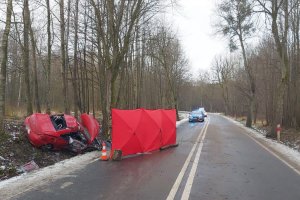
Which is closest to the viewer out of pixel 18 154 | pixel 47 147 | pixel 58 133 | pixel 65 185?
pixel 65 185

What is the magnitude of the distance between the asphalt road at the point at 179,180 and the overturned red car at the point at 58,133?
89.7 inches

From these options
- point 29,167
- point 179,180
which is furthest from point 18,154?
point 179,180

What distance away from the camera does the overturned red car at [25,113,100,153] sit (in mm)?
14625

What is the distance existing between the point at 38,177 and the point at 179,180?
140 inches

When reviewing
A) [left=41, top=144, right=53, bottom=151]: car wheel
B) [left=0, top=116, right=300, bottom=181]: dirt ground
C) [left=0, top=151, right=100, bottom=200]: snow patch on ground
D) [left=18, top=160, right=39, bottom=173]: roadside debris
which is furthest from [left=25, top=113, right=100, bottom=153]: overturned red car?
[left=18, top=160, right=39, bottom=173]: roadside debris

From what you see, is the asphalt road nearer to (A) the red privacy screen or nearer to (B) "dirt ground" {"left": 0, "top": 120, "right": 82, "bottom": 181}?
(A) the red privacy screen

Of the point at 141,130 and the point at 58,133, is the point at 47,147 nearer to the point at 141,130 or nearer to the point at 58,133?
the point at 58,133

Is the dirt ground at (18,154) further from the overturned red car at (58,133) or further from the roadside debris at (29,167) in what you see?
the overturned red car at (58,133)

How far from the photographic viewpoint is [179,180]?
1002 centimetres

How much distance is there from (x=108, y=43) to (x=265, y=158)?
1102 centimetres

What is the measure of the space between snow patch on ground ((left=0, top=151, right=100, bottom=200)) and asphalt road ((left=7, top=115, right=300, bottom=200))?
273 mm

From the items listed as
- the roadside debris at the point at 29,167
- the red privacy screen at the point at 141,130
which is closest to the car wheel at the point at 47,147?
the roadside debris at the point at 29,167

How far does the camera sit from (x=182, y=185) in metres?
9.37

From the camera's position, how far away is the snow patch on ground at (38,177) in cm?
874
